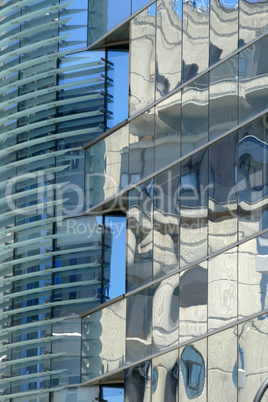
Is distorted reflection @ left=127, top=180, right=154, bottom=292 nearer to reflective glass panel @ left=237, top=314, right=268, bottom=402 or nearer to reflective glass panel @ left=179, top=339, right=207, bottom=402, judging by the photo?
reflective glass panel @ left=179, top=339, right=207, bottom=402

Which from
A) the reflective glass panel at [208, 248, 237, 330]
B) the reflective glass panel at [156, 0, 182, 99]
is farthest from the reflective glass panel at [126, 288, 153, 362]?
the reflective glass panel at [156, 0, 182, 99]

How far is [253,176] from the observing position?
61.8 ft

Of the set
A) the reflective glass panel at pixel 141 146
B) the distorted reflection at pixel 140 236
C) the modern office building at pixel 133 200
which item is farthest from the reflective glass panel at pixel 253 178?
the reflective glass panel at pixel 141 146

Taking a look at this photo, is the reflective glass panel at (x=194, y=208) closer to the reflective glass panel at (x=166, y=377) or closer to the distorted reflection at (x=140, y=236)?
the distorted reflection at (x=140, y=236)

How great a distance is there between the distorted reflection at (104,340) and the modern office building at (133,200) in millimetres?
35

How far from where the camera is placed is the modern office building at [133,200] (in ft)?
62.4

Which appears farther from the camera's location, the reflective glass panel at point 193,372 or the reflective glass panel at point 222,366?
the reflective glass panel at point 193,372

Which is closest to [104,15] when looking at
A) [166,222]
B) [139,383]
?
[166,222]

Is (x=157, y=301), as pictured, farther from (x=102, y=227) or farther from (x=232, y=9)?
(x=232, y=9)

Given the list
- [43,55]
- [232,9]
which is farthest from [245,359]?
[43,55]

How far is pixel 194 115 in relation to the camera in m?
20.4

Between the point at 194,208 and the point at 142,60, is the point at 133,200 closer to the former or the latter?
the point at 194,208

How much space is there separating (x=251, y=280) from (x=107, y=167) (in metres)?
5.53

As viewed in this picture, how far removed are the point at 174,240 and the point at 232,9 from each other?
4703 mm
